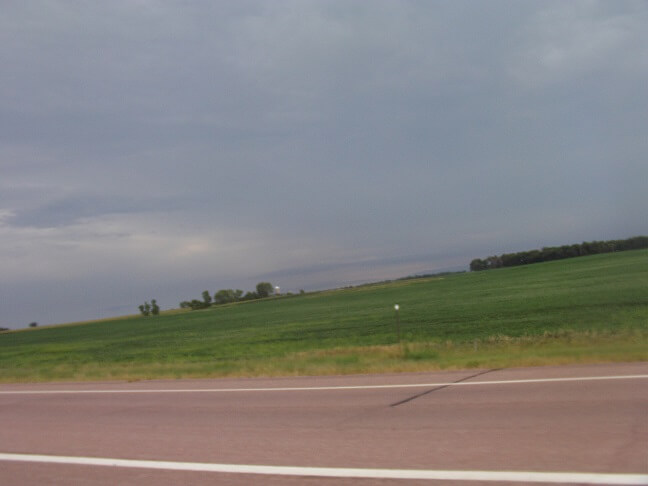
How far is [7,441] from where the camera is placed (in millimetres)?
9070

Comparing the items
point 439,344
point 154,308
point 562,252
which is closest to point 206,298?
point 154,308

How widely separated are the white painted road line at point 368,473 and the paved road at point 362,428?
56mm

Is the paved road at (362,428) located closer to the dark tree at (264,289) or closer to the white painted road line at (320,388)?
the white painted road line at (320,388)

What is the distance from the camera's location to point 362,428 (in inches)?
310

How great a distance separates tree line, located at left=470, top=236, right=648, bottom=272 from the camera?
11619cm

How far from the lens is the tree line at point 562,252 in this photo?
116188 mm

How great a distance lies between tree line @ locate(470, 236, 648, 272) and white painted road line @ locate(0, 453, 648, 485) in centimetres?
12090

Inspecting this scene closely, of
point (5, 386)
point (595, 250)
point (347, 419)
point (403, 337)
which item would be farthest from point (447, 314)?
point (595, 250)

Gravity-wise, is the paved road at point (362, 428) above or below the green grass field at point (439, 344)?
above

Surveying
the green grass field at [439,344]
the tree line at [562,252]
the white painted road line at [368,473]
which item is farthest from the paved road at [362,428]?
the tree line at [562,252]

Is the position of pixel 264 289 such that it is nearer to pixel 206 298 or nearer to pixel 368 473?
pixel 206 298

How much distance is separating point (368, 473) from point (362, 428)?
2.03 meters

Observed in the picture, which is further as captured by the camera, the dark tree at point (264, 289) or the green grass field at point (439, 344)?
the dark tree at point (264, 289)

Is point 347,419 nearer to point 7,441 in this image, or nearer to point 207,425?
point 207,425
